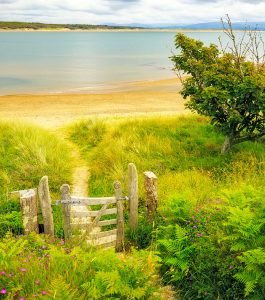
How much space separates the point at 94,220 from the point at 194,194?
2.76m

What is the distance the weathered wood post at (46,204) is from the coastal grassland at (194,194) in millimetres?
1678

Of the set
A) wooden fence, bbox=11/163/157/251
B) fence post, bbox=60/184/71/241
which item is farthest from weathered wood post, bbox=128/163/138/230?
fence post, bbox=60/184/71/241

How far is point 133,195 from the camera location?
306 inches

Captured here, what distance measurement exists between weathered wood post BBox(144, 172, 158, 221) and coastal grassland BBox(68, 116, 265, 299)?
0.18 meters

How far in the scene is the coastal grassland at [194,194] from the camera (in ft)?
18.6

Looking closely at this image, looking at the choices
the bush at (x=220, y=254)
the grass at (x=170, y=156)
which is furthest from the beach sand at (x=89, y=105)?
the bush at (x=220, y=254)

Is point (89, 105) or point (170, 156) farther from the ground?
point (170, 156)

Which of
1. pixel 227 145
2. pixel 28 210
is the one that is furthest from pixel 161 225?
pixel 227 145

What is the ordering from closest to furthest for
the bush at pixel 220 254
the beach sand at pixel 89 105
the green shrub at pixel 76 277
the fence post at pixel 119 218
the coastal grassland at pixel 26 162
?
1. the green shrub at pixel 76 277
2. the bush at pixel 220 254
3. the fence post at pixel 119 218
4. the coastal grassland at pixel 26 162
5. the beach sand at pixel 89 105

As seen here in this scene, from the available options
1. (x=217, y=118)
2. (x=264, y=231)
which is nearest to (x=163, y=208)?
(x=264, y=231)

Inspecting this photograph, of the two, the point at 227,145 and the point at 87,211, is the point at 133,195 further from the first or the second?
the point at 227,145

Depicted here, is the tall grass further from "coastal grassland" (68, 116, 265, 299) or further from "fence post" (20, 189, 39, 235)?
"fence post" (20, 189, 39, 235)

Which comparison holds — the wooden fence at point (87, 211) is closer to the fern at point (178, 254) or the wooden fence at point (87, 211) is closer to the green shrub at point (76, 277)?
the fern at point (178, 254)

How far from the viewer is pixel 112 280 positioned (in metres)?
4.61
